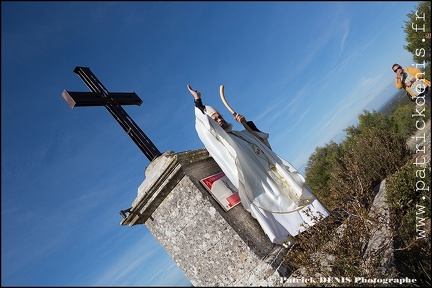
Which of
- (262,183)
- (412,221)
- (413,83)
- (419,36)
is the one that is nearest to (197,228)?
(262,183)

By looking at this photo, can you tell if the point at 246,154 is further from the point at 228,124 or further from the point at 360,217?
the point at 360,217

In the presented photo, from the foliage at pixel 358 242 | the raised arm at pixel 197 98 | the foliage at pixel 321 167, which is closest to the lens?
the foliage at pixel 358 242

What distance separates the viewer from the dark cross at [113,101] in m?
6.89

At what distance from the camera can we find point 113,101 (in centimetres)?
766

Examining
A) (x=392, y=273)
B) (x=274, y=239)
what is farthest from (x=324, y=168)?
(x=392, y=273)

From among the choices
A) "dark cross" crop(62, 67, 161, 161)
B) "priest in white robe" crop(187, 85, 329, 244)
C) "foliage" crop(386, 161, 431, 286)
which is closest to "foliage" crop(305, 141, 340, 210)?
"foliage" crop(386, 161, 431, 286)

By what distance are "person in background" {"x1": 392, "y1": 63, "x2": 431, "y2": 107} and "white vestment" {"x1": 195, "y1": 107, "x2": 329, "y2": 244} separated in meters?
3.26

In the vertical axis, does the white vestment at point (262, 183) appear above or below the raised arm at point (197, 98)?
below

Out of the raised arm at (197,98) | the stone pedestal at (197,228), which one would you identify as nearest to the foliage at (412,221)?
the stone pedestal at (197,228)

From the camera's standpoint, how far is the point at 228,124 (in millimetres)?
6438

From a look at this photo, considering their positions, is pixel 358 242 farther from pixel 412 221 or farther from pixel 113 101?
pixel 113 101

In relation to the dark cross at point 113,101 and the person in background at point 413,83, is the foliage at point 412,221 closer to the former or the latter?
the person in background at point 413,83

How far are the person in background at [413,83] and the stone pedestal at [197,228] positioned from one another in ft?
14.8

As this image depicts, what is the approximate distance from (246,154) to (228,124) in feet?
2.55
